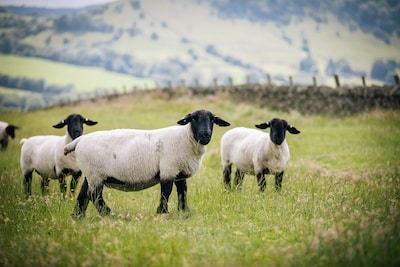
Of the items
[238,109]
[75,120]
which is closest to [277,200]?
[75,120]

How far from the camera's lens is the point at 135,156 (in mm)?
8305

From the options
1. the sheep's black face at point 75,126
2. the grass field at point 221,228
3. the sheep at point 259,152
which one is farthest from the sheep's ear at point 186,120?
the sheep's black face at point 75,126

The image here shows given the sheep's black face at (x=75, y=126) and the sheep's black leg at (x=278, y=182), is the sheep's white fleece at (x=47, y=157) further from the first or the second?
the sheep's black leg at (x=278, y=182)

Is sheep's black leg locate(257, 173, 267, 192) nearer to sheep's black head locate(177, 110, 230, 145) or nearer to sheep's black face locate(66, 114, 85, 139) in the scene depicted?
sheep's black head locate(177, 110, 230, 145)

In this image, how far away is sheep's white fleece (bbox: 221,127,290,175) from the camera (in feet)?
35.1

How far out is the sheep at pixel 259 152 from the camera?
34.8ft

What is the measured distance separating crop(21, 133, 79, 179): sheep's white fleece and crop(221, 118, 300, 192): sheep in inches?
174

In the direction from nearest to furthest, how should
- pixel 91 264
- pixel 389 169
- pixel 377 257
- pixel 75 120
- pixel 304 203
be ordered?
pixel 377 257 → pixel 91 264 → pixel 304 203 → pixel 75 120 → pixel 389 169

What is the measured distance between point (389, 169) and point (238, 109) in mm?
24344

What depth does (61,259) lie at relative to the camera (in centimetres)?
554

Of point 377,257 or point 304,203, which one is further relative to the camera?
point 304,203

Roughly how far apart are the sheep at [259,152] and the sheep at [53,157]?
4.16 metres

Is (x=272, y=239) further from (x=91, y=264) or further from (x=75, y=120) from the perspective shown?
(x=75, y=120)

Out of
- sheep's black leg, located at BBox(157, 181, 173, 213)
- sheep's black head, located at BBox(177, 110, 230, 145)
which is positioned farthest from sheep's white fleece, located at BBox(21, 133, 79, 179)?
sheep's black head, located at BBox(177, 110, 230, 145)
